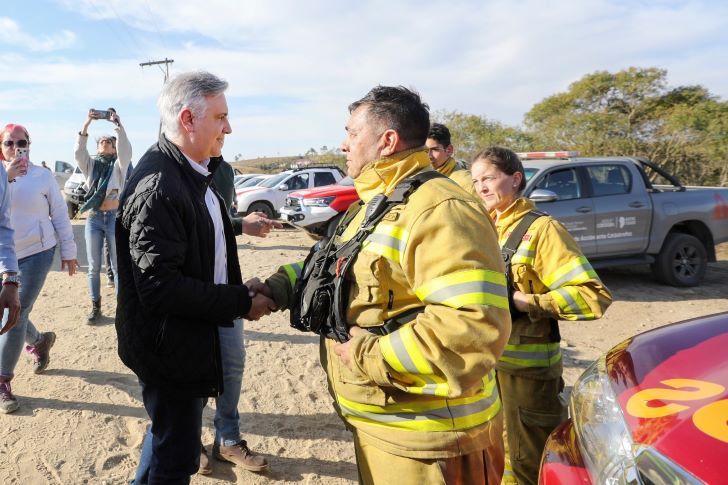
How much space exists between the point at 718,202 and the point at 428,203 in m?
8.01

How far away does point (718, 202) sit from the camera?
7730 millimetres

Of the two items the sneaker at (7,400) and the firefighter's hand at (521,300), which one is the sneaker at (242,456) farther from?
the firefighter's hand at (521,300)

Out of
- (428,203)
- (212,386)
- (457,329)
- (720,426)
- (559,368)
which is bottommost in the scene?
(559,368)

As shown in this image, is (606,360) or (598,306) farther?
(598,306)

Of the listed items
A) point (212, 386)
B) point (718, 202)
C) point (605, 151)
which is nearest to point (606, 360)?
point (212, 386)

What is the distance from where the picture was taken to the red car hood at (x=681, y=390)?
128cm

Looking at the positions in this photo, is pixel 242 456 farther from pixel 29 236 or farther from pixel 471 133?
pixel 471 133

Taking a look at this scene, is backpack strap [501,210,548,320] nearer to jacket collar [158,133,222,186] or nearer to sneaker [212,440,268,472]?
jacket collar [158,133,222,186]

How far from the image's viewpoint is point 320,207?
10.6m

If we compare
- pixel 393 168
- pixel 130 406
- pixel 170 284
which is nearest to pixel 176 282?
pixel 170 284

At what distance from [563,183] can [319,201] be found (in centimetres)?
504

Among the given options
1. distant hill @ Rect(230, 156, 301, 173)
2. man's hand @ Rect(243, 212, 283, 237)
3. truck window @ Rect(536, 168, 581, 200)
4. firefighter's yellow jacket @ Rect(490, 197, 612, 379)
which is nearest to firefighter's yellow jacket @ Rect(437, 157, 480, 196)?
firefighter's yellow jacket @ Rect(490, 197, 612, 379)

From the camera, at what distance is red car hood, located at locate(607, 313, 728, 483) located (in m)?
1.28

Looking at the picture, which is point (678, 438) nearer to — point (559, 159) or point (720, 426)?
point (720, 426)
